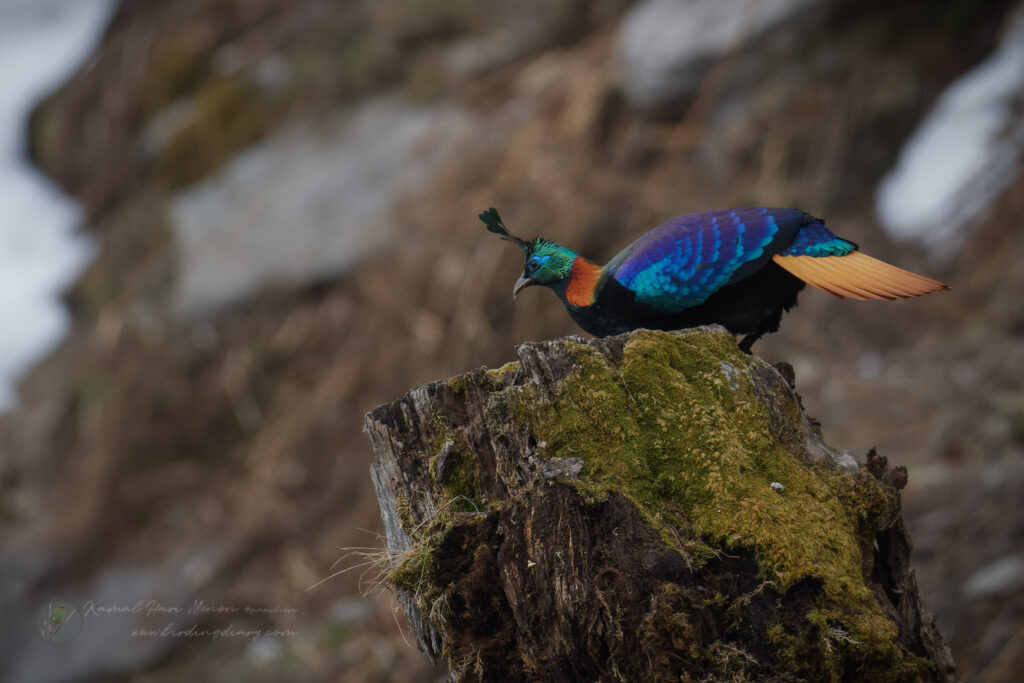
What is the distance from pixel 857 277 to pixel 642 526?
1.43 metres

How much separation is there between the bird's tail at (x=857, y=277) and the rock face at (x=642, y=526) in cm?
60

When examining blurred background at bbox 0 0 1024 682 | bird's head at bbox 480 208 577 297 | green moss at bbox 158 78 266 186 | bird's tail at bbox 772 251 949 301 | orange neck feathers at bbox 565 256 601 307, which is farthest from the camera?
green moss at bbox 158 78 266 186

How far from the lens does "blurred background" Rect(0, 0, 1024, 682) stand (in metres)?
6.23

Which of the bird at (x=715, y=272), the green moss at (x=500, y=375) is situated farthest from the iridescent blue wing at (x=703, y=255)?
the green moss at (x=500, y=375)

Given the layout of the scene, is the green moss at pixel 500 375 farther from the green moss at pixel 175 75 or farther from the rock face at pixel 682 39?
the green moss at pixel 175 75

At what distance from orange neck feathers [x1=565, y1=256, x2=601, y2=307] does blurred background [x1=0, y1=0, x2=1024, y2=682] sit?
2428mm

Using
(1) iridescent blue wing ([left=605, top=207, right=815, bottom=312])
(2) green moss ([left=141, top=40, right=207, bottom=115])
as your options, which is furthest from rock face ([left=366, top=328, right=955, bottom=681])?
(2) green moss ([left=141, top=40, right=207, bottom=115])

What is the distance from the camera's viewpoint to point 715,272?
3.26m

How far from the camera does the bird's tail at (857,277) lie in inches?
110

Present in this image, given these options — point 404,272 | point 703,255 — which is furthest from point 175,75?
point 703,255

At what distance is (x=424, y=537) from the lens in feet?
7.38

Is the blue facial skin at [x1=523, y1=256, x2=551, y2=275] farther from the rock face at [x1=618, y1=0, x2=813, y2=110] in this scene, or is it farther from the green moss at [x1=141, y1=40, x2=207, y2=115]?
the green moss at [x1=141, y1=40, x2=207, y2=115]

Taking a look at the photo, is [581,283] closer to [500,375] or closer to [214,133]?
[500,375]

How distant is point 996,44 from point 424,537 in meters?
7.13
